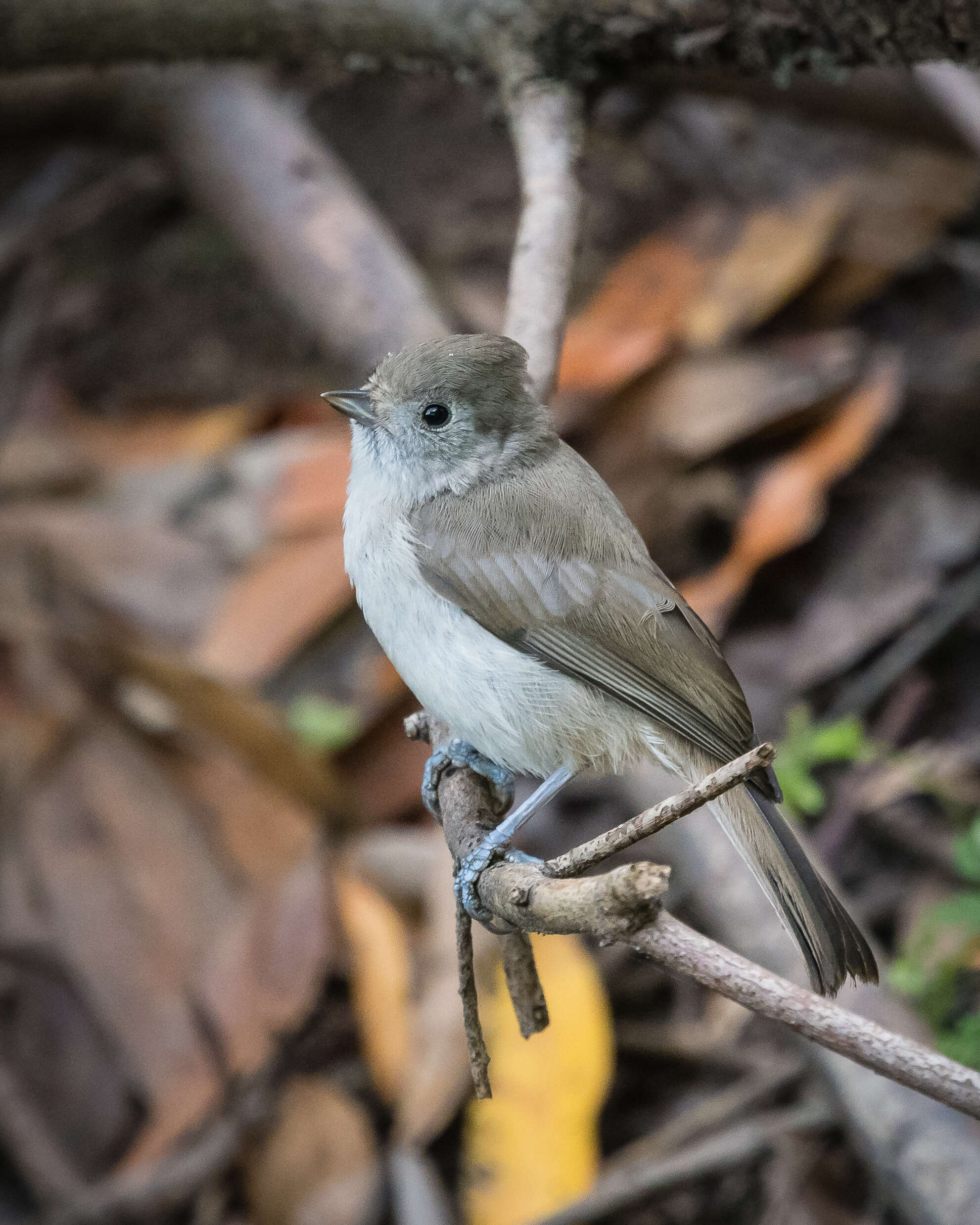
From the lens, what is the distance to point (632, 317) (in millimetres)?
4570

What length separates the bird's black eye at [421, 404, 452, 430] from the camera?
277 centimetres

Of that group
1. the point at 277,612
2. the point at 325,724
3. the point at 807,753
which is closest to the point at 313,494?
the point at 277,612

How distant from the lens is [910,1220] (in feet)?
8.71

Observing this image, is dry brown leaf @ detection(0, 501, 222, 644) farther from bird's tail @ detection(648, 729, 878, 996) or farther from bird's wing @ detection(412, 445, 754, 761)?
bird's tail @ detection(648, 729, 878, 996)

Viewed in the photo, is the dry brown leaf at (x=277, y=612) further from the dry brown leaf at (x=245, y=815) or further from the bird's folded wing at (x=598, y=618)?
the bird's folded wing at (x=598, y=618)

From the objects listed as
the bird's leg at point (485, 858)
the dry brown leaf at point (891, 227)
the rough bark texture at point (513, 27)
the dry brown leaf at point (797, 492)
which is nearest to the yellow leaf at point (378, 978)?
the bird's leg at point (485, 858)

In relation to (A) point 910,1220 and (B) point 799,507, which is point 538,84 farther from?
(A) point 910,1220

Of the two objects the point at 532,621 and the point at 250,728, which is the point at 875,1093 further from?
the point at 250,728

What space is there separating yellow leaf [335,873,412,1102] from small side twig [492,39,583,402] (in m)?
1.61

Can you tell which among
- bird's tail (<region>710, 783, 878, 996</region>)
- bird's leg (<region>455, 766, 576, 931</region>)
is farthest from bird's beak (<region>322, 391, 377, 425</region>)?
bird's tail (<region>710, 783, 878, 996</region>)

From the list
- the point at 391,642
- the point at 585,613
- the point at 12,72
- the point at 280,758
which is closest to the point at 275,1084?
the point at 280,758

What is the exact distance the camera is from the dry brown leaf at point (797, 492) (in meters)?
3.94

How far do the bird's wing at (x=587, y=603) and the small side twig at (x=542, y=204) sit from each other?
0.36 meters

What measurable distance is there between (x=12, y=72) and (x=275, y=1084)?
3.04m
